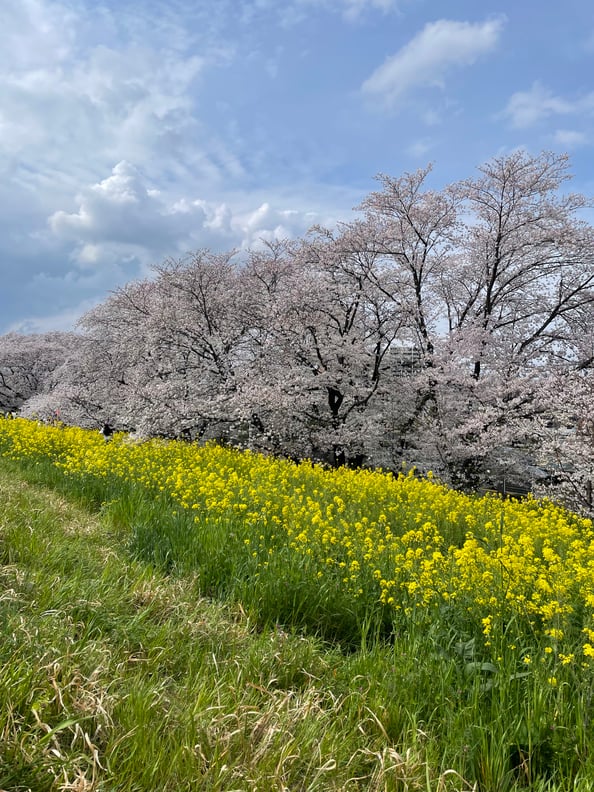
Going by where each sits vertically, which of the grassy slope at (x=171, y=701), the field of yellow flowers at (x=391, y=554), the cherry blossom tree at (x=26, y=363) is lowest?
the grassy slope at (x=171, y=701)

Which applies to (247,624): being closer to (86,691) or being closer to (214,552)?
(214,552)

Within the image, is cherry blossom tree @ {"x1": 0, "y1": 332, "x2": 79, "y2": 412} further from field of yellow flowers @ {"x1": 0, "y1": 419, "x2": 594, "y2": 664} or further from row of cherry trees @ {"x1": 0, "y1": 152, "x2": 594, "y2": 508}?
field of yellow flowers @ {"x1": 0, "y1": 419, "x2": 594, "y2": 664}

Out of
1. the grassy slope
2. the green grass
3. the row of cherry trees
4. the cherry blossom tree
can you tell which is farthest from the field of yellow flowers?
the cherry blossom tree

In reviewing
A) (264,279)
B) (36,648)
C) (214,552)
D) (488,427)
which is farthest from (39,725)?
(264,279)

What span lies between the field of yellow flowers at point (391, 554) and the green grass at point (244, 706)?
0.26 metres

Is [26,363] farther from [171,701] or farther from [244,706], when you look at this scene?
[244,706]

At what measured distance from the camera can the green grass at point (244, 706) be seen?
2.11 meters

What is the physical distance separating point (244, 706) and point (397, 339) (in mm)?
16956

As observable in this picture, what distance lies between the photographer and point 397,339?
1848 cm

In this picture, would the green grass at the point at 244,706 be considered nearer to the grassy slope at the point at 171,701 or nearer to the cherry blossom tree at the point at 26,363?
the grassy slope at the point at 171,701

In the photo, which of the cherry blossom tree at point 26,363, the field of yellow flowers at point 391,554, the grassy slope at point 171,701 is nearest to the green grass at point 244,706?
the grassy slope at point 171,701

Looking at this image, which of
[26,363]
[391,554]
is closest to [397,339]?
[391,554]

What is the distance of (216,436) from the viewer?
62.7 feet

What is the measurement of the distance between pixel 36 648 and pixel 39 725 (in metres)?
0.65
